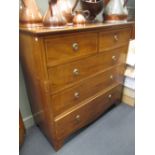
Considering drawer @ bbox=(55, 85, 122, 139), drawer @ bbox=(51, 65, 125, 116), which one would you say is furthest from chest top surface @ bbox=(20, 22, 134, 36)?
drawer @ bbox=(55, 85, 122, 139)

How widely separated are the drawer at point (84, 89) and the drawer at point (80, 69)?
6cm

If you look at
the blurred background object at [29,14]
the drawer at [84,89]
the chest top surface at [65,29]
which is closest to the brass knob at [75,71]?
the drawer at [84,89]

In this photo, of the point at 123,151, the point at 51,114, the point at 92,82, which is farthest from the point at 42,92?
the point at 123,151

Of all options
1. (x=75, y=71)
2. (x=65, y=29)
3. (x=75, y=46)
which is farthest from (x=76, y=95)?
(x=65, y=29)

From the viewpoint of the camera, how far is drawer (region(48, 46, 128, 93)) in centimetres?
108

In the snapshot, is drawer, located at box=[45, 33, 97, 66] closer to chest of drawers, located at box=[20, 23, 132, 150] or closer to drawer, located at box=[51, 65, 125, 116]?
chest of drawers, located at box=[20, 23, 132, 150]

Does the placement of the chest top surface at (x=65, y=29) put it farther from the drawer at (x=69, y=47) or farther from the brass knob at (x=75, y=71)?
the brass knob at (x=75, y=71)

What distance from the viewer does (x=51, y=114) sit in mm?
1145

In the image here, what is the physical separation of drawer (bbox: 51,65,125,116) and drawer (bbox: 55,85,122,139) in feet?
0.23

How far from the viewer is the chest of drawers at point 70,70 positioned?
1001 mm

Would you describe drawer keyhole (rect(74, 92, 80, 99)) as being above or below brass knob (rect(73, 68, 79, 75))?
below

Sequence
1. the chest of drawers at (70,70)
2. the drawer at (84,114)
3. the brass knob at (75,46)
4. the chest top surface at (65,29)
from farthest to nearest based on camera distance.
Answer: the drawer at (84,114) → the brass knob at (75,46) → the chest of drawers at (70,70) → the chest top surface at (65,29)
